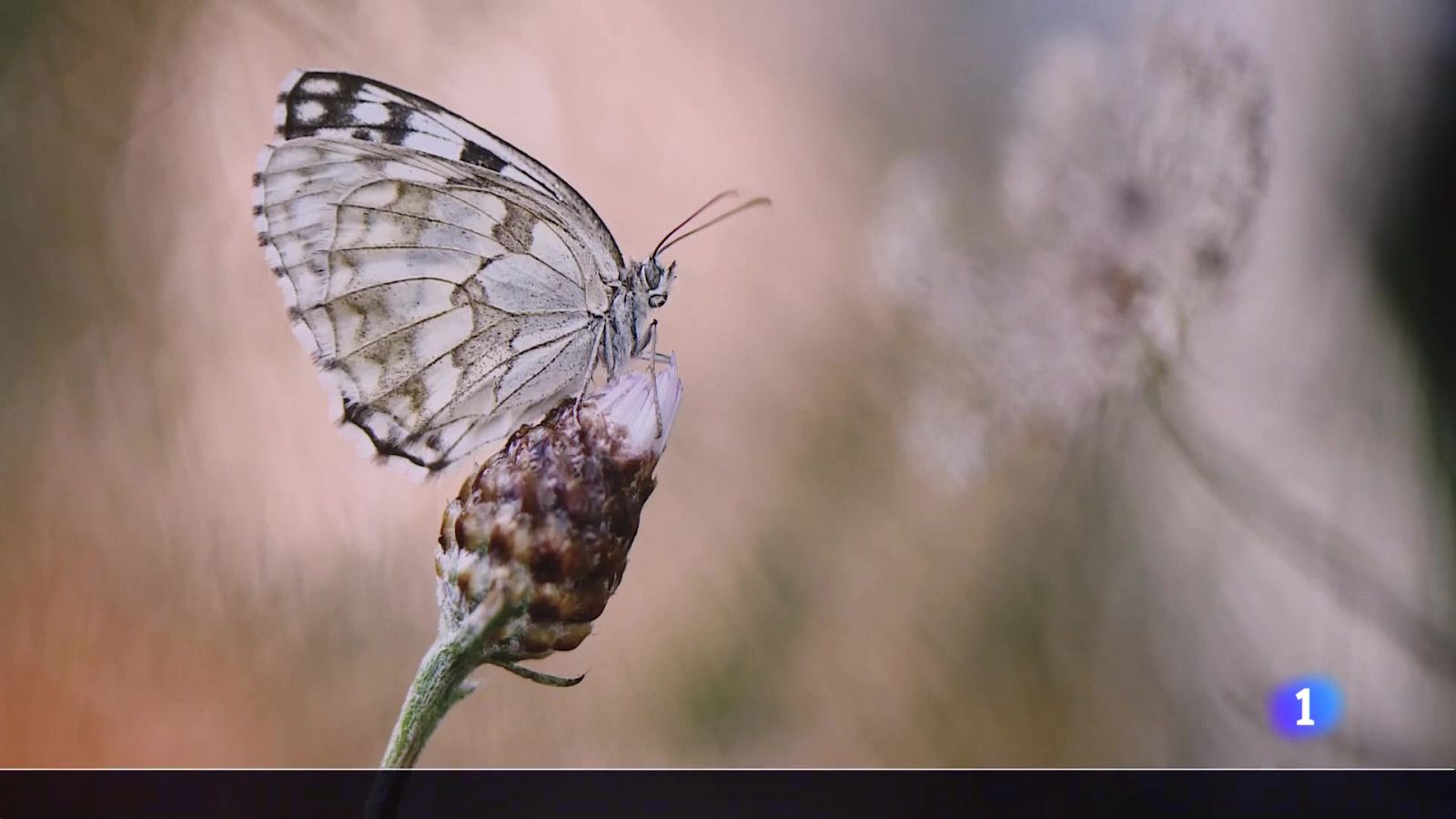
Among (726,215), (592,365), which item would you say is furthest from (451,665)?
(726,215)

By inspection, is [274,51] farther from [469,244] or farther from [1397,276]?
[1397,276]

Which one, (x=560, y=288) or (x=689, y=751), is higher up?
(x=560, y=288)

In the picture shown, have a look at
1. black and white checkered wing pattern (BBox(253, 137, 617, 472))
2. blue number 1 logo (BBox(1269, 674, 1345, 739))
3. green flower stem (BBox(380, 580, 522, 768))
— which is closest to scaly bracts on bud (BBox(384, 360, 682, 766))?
green flower stem (BBox(380, 580, 522, 768))

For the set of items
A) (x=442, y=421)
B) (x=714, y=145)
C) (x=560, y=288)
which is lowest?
(x=442, y=421)

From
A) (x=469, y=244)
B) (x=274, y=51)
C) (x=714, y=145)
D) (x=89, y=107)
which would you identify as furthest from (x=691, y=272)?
(x=89, y=107)

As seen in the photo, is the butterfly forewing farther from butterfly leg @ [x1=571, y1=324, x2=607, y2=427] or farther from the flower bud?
the flower bud

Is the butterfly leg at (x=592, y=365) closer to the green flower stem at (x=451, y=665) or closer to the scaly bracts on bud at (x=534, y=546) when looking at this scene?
the scaly bracts on bud at (x=534, y=546)

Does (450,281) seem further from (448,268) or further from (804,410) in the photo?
(804,410)
